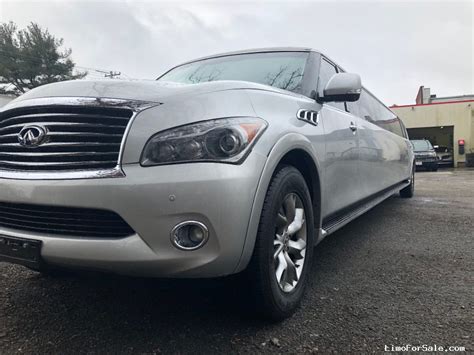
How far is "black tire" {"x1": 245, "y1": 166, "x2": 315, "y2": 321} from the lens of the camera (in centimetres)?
200

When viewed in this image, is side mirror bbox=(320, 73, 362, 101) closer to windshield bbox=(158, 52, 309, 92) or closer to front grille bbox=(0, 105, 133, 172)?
windshield bbox=(158, 52, 309, 92)

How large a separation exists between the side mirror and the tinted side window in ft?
0.42

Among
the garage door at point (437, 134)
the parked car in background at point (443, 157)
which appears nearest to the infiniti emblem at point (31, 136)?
the parked car in background at point (443, 157)

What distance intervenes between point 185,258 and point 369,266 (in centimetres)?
202

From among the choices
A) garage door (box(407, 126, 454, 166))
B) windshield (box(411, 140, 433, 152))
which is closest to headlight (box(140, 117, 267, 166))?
windshield (box(411, 140, 433, 152))

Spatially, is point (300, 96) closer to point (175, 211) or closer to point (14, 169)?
A: point (175, 211)

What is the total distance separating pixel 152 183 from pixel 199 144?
0.91 feet

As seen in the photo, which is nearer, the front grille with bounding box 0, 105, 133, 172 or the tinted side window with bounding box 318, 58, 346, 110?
the front grille with bounding box 0, 105, 133, 172

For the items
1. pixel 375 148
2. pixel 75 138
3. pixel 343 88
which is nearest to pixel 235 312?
pixel 75 138

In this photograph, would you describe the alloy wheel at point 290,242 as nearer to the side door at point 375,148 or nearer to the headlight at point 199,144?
the headlight at point 199,144

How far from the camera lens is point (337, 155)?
123 inches

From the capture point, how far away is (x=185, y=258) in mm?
1804

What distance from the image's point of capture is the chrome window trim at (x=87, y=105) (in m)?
1.81

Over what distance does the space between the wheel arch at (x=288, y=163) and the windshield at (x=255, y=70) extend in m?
0.63
